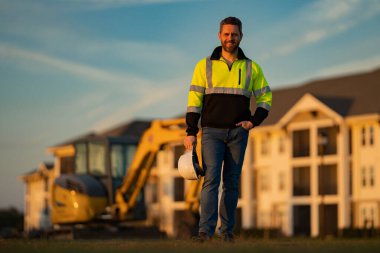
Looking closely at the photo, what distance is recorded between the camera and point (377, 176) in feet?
226

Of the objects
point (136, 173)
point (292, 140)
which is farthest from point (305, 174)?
point (136, 173)

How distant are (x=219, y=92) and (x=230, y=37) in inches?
27.2

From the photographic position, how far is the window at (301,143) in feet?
246

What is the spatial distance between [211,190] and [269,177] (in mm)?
67662

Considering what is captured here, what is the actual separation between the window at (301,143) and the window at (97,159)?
39361 mm

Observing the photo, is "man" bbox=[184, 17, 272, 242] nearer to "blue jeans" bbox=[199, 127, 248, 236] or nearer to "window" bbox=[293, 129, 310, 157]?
"blue jeans" bbox=[199, 127, 248, 236]

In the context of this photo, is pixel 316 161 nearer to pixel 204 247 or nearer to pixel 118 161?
pixel 118 161

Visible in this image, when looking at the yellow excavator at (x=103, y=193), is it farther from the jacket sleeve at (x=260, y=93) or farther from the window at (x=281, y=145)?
the window at (x=281, y=145)

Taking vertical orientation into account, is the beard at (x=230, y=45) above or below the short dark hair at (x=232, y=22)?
below

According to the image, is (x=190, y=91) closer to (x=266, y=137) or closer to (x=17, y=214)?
(x=266, y=137)

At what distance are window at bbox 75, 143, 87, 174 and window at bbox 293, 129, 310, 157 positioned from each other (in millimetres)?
39227

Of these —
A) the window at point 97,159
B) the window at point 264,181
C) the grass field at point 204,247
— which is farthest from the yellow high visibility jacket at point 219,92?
the window at point 264,181

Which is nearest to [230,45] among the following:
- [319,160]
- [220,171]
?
[220,171]

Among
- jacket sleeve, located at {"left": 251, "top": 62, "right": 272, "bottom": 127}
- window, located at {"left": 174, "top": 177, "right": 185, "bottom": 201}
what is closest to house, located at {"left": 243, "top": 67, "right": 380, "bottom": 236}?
window, located at {"left": 174, "top": 177, "right": 185, "bottom": 201}
